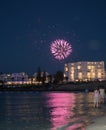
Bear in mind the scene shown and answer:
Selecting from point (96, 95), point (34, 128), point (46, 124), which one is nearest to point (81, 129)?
point (34, 128)

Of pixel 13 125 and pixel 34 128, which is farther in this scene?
pixel 13 125

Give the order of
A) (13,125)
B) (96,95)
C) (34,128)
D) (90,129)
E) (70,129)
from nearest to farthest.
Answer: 1. (90,129)
2. (70,129)
3. (34,128)
4. (13,125)
5. (96,95)

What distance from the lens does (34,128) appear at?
28.8m

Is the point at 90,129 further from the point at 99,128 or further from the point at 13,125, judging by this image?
the point at 13,125

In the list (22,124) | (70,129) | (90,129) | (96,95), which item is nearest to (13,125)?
(22,124)

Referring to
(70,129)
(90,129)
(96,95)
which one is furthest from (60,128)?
(96,95)

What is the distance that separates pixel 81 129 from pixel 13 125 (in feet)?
22.6

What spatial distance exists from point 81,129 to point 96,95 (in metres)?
24.6

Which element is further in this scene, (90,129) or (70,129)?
(70,129)

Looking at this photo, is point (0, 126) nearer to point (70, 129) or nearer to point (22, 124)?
point (22, 124)

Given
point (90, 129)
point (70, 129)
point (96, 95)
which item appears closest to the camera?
point (90, 129)

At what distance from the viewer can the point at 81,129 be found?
25.8 meters

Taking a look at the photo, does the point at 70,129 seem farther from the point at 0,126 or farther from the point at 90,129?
the point at 0,126

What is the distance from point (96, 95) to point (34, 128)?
22.2 m
